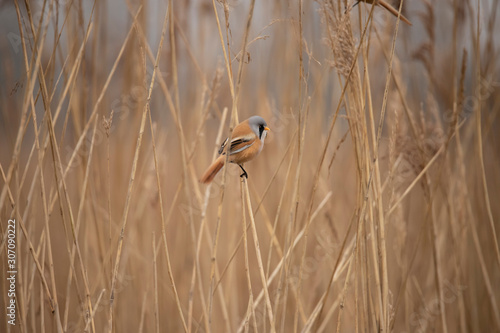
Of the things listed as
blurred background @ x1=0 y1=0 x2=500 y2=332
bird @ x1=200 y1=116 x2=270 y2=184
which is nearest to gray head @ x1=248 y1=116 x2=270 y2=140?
bird @ x1=200 y1=116 x2=270 y2=184

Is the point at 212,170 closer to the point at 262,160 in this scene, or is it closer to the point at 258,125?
the point at 258,125

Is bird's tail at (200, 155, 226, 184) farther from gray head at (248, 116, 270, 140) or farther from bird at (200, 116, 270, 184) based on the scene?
gray head at (248, 116, 270, 140)

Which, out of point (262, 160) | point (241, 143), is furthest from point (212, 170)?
point (262, 160)

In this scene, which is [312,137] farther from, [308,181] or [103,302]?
[103,302]

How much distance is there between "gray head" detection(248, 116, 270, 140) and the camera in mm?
1300

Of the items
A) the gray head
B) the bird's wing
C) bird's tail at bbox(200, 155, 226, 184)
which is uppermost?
the gray head

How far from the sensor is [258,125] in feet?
4.47

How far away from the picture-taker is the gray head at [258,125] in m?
1.30

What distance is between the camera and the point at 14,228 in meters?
1.26

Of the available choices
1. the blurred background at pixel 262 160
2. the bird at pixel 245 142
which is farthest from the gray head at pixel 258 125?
the blurred background at pixel 262 160

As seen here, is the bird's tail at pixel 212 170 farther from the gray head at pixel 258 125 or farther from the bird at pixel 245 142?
the gray head at pixel 258 125

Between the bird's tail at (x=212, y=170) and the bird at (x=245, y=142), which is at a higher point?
the bird at (x=245, y=142)

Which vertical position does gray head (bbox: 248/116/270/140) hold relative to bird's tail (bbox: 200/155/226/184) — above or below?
above

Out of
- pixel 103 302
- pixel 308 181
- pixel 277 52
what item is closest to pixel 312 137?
pixel 308 181
